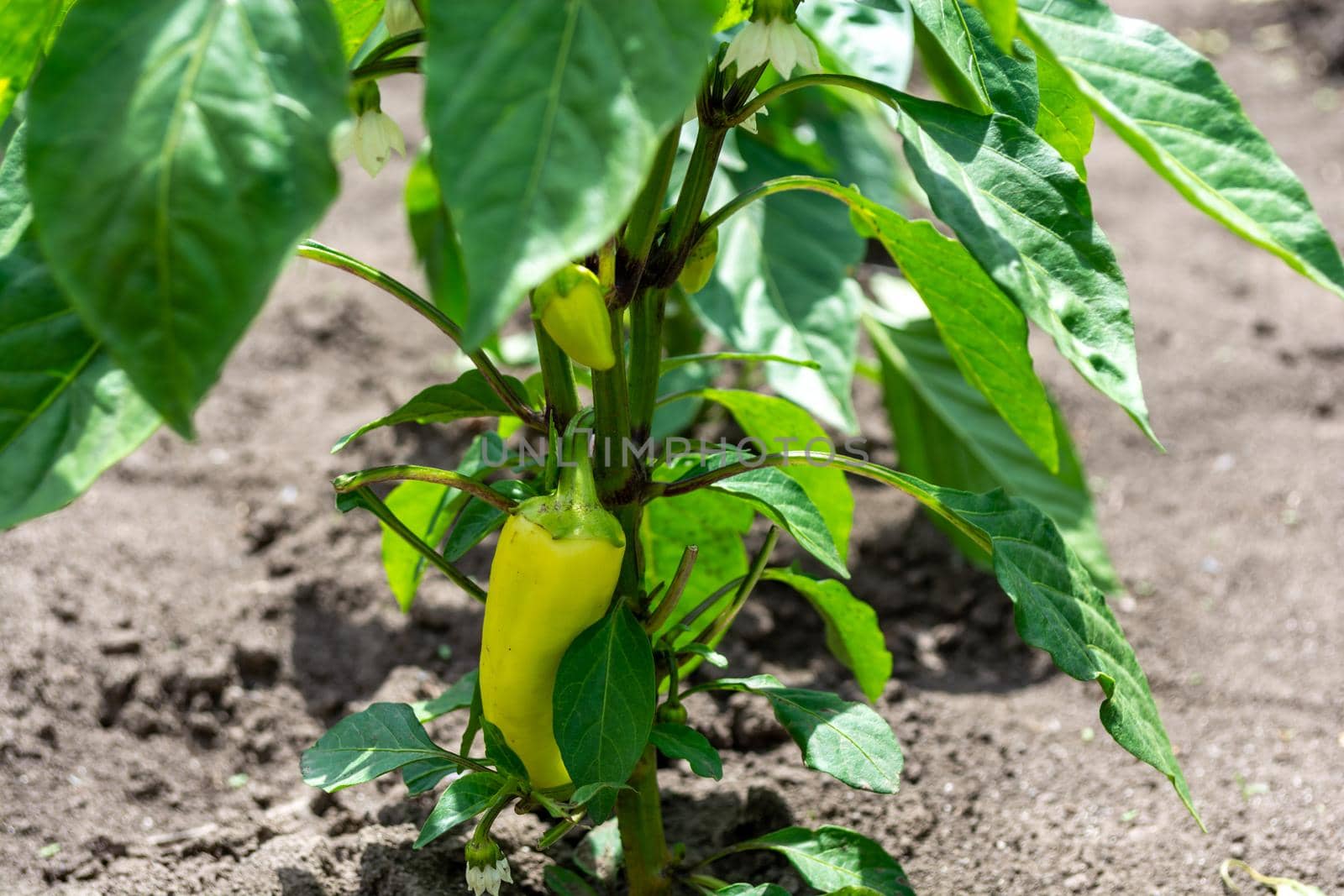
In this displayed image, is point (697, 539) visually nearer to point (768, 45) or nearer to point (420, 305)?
point (420, 305)

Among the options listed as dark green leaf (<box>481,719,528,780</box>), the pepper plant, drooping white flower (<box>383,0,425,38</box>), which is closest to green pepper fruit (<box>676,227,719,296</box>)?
the pepper plant

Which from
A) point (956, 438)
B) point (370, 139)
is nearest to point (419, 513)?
point (370, 139)

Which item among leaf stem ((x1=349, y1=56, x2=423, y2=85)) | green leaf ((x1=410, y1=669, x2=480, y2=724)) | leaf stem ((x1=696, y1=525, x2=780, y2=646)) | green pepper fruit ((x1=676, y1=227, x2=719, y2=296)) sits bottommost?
green leaf ((x1=410, y1=669, x2=480, y2=724))

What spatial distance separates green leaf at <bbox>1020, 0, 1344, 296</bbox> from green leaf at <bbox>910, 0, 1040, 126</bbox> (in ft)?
0.10

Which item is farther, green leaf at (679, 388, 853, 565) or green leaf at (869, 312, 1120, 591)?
green leaf at (869, 312, 1120, 591)

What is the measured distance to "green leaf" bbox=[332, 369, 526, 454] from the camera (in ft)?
2.84

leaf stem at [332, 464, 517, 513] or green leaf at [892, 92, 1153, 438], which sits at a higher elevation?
green leaf at [892, 92, 1153, 438]

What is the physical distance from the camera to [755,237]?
1543mm

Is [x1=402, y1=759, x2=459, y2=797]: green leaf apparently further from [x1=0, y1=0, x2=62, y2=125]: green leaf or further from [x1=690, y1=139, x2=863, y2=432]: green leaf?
[x1=690, y1=139, x2=863, y2=432]: green leaf

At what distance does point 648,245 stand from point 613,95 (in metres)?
0.26

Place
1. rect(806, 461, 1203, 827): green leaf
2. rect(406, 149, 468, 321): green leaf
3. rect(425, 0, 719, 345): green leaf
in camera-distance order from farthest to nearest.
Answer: rect(406, 149, 468, 321): green leaf < rect(806, 461, 1203, 827): green leaf < rect(425, 0, 719, 345): green leaf

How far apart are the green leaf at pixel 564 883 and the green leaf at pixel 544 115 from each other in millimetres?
617

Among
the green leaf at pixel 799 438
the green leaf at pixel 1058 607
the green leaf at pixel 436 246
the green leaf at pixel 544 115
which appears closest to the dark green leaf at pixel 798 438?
the green leaf at pixel 799 438

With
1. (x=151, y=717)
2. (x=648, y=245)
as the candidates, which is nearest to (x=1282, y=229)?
(x=648, y=245)
